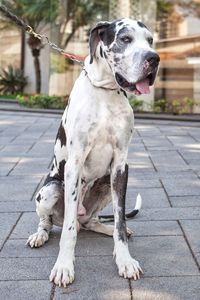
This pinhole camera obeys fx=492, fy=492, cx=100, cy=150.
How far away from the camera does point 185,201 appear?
5020 mm

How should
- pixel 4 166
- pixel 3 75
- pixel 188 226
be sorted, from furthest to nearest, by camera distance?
1. pixel 3 75
2. pixel 4 166
3. pixel 188 226

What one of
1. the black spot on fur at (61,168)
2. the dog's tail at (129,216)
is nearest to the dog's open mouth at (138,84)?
the black spot on fur at (61,168)

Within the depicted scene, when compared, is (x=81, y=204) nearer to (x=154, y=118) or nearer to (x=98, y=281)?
(x=98, y=281)

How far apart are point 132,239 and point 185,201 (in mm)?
1256

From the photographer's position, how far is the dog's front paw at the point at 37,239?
12.3 feet

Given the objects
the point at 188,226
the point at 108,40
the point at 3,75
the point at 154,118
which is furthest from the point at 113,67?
the point at 3,75

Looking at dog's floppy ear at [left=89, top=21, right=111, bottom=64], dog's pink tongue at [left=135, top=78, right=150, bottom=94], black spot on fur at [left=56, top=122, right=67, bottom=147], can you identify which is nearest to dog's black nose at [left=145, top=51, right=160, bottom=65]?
dog's pink tongue at [left=135, top=78, right=150, bottom=94]

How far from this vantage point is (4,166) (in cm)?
691

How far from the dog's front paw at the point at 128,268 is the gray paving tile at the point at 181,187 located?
210cm

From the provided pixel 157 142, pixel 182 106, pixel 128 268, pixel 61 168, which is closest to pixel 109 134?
pixel 61 168

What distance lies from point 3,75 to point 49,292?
20.7m

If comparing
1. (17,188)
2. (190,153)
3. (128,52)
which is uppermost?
(128,52)

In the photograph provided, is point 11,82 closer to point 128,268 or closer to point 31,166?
point 31,166

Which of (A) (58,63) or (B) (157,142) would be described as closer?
(B) (157,142)
